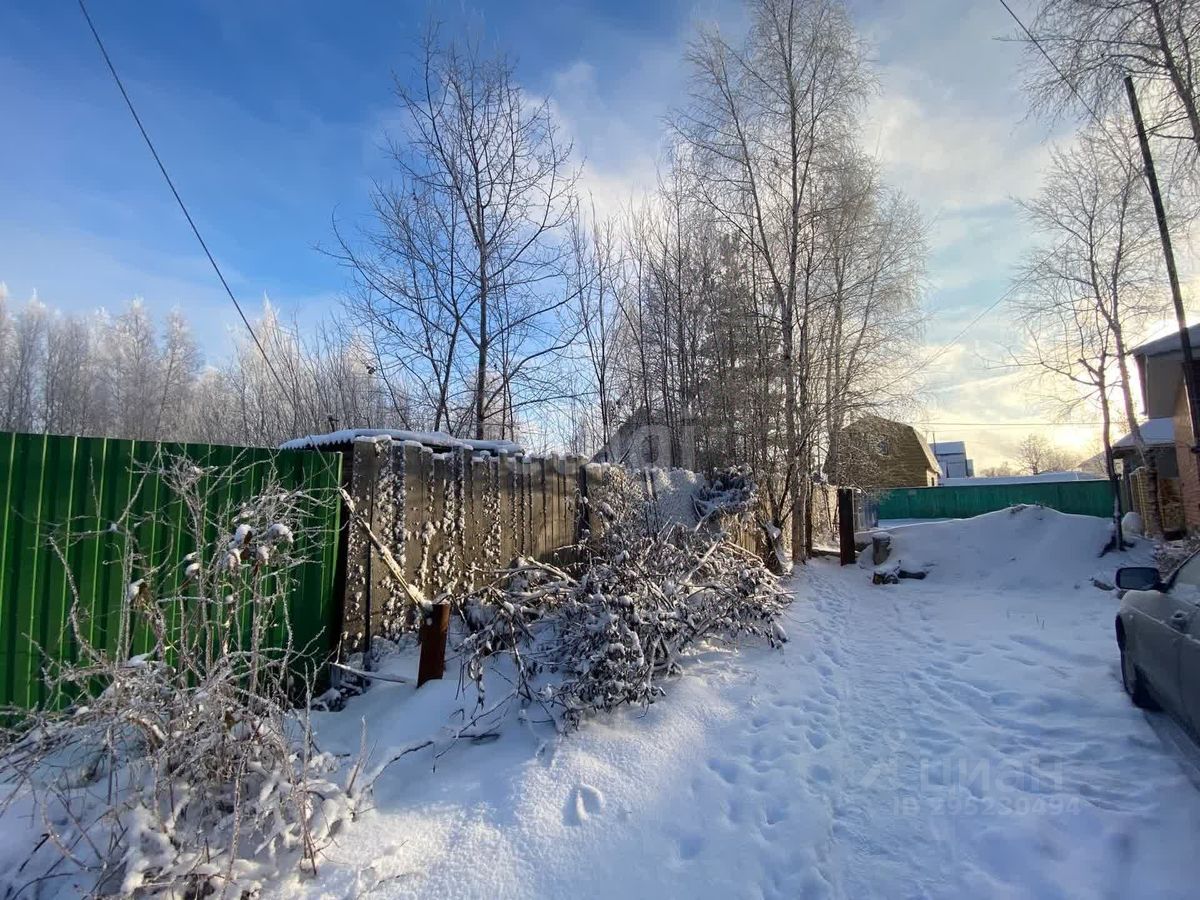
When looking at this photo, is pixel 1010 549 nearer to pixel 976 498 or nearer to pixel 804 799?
pixel 804 799

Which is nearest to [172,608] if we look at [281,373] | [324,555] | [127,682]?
[324,555]

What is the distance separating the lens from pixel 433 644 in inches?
148

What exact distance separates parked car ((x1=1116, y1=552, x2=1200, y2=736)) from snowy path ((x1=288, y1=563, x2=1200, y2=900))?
0.24 metres

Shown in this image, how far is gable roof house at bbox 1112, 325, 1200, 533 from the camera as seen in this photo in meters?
10.8

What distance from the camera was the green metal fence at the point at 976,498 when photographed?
23.6 metres

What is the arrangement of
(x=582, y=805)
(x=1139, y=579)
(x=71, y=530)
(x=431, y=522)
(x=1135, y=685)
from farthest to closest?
1. (x=431, y=522)
2. (x=1135, y=685)
3. (x=1139, y=579)
4. (x=71, y=530)
5. (x=582, y=805)

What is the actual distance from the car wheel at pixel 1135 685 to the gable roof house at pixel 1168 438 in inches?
315

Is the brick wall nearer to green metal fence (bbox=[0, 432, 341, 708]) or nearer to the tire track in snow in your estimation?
the tire track in snow

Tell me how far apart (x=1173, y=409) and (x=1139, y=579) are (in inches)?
482

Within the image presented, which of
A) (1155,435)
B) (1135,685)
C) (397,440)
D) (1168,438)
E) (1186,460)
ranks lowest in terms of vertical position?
(1135,685)

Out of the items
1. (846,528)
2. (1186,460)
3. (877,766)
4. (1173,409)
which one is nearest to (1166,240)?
(846,528)

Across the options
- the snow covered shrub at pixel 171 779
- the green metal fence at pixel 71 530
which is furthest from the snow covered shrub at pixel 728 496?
the snow covered shrub at pixel 171 779

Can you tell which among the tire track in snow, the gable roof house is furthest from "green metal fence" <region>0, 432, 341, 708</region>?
the gable roof house

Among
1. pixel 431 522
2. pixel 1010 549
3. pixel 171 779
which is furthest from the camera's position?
pixel 1010 549
